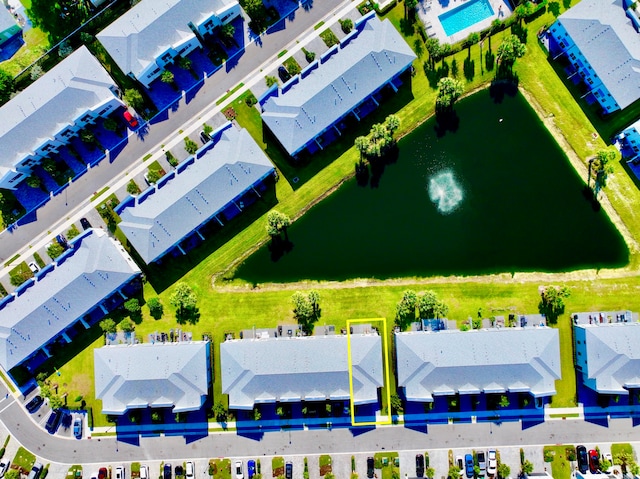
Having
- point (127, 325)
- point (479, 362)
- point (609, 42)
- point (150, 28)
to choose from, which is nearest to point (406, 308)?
point (479, 362)

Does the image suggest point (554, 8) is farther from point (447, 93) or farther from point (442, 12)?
point (447, 93)

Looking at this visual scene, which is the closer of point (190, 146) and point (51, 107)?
point (51, 107)

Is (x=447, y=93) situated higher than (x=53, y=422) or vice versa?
(x=447, y=93)

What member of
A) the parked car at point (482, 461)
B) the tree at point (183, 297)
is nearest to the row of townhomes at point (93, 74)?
the tree at point (183, 297)

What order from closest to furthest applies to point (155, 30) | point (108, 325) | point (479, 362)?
point (479, 362)
point (155, 30)
point (108, 325)

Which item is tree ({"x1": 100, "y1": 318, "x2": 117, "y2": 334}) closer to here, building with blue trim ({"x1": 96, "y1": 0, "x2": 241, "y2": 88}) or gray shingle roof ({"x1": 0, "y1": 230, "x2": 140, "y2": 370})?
gray shingle roof ({"x1": 0, "y1": 230, "x2": 140, "y2": 370})

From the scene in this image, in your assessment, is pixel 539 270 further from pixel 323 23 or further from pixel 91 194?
pixel 91 194

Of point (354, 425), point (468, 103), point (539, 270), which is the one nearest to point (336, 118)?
point (468, 103)
